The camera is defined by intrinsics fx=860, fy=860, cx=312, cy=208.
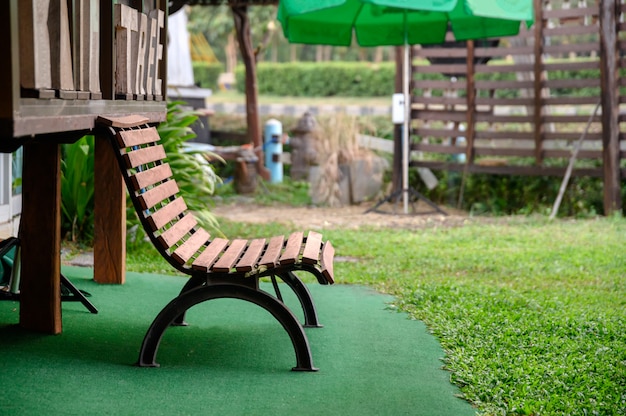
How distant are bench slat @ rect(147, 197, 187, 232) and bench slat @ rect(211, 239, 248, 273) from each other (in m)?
0.34

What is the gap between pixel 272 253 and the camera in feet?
14.2

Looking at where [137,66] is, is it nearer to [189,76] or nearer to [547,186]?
[547,186]

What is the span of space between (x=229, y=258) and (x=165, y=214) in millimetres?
453

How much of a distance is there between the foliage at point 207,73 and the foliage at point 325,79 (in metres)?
1.91

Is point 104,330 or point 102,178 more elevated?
point 102,178

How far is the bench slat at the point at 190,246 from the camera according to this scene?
4.09m

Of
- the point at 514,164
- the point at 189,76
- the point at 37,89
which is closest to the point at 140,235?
the point at 37,89

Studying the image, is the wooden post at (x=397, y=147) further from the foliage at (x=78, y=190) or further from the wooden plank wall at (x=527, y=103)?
the foliage at (x=78, y=190)

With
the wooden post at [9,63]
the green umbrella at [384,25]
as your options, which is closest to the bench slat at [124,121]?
the wooden post at [9,63]

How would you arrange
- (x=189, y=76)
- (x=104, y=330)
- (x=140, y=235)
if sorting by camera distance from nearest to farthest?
(x=104, y=330) < (x=140, y=235) < (x=189, y=76)

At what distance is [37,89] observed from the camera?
324 cm

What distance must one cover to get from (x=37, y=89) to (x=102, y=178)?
265 cm

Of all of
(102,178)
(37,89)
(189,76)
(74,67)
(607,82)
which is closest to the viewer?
(37,89)

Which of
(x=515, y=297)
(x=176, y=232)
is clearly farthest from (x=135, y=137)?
(x=515, y=297)
